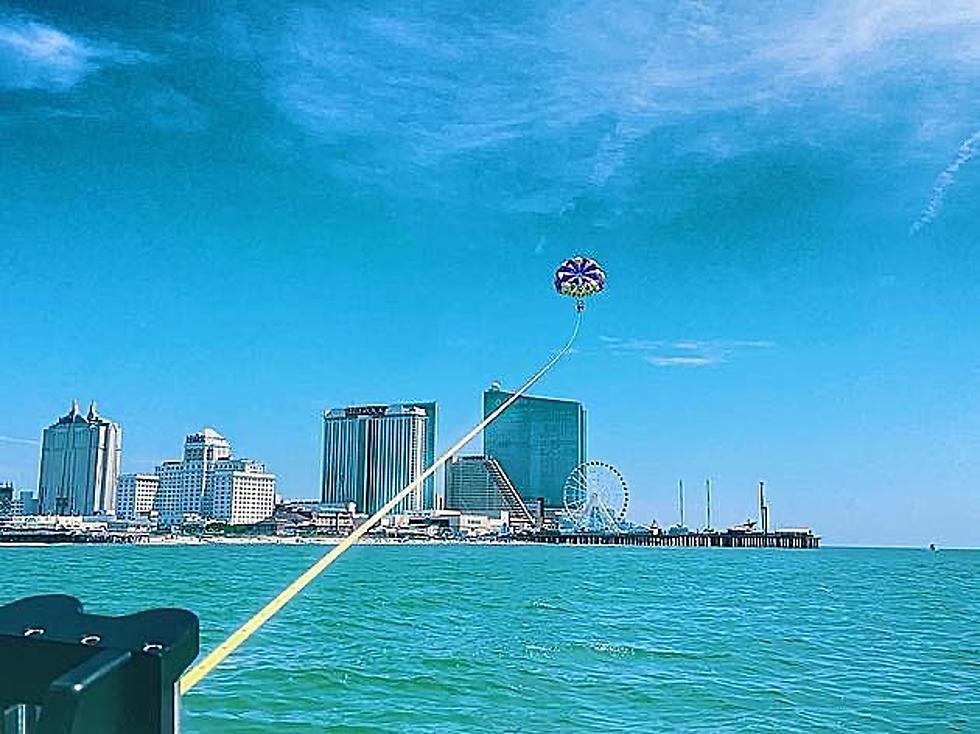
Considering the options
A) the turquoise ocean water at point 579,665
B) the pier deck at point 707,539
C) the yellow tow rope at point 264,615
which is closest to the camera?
the yellow tow rope at point 264,615

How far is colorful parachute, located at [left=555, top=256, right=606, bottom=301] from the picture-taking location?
16312 millimetres

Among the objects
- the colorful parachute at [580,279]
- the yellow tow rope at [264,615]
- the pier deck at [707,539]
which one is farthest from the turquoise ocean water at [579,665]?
the pier deck at [707,539]

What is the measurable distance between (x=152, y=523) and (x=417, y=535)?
51.6 metres

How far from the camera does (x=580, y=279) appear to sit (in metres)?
16.4

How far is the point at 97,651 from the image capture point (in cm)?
150

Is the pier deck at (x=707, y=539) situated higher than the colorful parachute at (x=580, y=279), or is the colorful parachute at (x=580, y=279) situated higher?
the colorful parachute at (x=580, y=279)

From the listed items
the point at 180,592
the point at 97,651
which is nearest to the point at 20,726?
the point at 97,651

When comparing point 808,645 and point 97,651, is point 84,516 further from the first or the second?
point 97,651

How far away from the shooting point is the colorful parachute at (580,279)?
16.3 meters

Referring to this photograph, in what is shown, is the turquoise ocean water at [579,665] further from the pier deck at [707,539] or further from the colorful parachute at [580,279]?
the pier deck at [707,539]

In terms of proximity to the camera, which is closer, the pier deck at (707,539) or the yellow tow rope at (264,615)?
the yellow tow rope at (264,615)

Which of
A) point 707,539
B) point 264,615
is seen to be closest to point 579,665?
point 264,615

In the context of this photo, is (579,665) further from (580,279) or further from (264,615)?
(264,615)

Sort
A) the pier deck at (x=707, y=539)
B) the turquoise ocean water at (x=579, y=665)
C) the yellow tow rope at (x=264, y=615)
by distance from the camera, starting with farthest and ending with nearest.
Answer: the pier deck at (x=707, y=539), the turquoise ocean water at (x=579, y=665), the yellow tow rope at (x=264, y=615)
